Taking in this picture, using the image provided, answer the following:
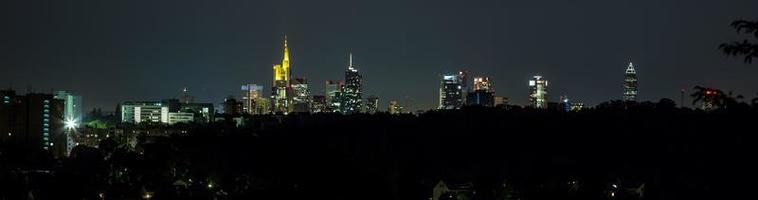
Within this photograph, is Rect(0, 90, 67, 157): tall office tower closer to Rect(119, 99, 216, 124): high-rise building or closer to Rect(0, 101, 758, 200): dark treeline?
Rect(0, 101, 758, 200): dark treeline

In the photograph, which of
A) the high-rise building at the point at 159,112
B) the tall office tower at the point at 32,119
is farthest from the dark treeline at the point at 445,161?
the high-rise building at the point at 159,112

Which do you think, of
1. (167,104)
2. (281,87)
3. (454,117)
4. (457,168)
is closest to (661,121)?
(457,168)

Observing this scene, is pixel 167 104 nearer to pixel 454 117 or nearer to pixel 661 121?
pixel 454 117

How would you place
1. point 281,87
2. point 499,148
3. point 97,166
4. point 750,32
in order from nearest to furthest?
point 750,32
point 97,166
point 499,148
point 281,87

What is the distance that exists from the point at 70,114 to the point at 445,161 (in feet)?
188

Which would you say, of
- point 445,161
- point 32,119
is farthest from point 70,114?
point 445,161

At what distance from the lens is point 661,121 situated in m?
49.0

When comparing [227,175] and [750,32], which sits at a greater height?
[750,32]

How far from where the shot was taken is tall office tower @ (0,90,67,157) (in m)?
63.7

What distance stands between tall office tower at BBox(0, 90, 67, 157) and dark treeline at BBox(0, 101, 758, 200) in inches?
437

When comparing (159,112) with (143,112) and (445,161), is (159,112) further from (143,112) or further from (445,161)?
(445,161)

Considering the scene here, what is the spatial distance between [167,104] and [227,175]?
329 feet

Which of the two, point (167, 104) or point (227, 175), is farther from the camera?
point (167, 104)

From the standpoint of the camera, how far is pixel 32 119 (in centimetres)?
6475
